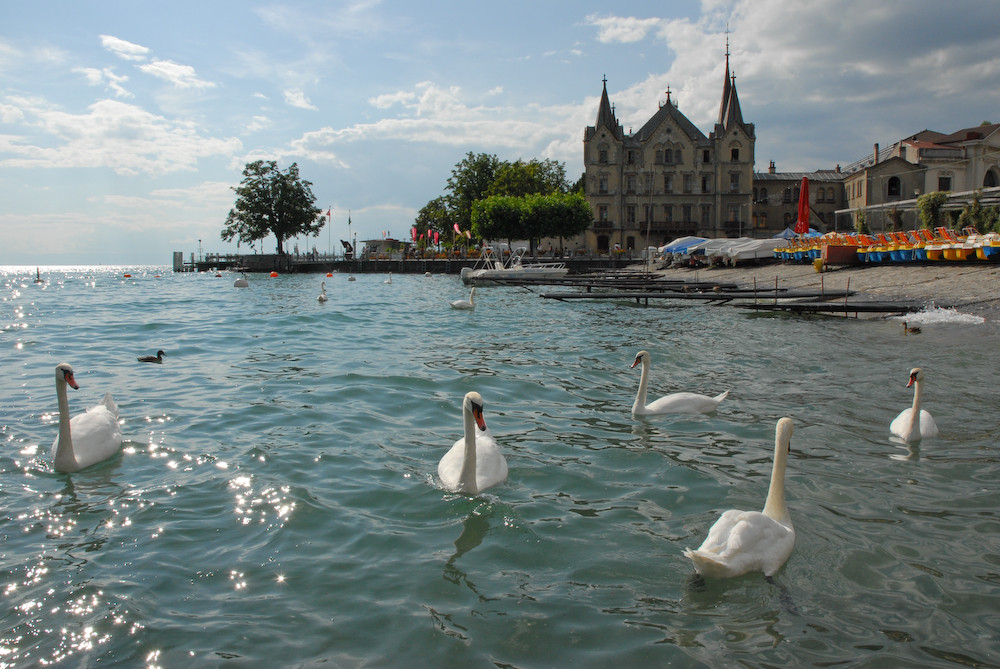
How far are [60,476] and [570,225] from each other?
63.2 meters

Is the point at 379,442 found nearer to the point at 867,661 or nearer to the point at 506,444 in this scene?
the point at 506,444

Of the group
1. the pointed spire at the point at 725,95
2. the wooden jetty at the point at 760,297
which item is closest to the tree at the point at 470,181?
the pointed spire at the point at 725,95

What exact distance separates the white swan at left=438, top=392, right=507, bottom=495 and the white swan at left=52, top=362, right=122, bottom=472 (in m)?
3.63

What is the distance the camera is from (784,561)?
456cm

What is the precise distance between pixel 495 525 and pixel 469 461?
75 cm

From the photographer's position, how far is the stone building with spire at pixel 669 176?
252 feet

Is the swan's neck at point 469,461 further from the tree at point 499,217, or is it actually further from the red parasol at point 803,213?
the tree at point 499,217

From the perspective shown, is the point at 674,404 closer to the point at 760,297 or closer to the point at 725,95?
the point at 760,297

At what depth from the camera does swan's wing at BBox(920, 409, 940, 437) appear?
742 cm

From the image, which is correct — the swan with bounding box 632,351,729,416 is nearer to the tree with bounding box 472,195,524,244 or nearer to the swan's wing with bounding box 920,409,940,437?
the swan's wing with bounding box 920,409,940,437

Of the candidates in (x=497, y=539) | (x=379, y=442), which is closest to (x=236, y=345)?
(x=379, y=442)

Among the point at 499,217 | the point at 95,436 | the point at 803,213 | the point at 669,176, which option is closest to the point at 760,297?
the point at 803,213

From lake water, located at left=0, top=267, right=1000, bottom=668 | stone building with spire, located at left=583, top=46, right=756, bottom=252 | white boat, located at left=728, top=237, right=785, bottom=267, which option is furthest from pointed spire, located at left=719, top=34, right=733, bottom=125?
lake water, located at left=0, top=267, right=1000, bottom=668

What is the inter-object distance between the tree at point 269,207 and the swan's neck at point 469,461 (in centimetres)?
8540
